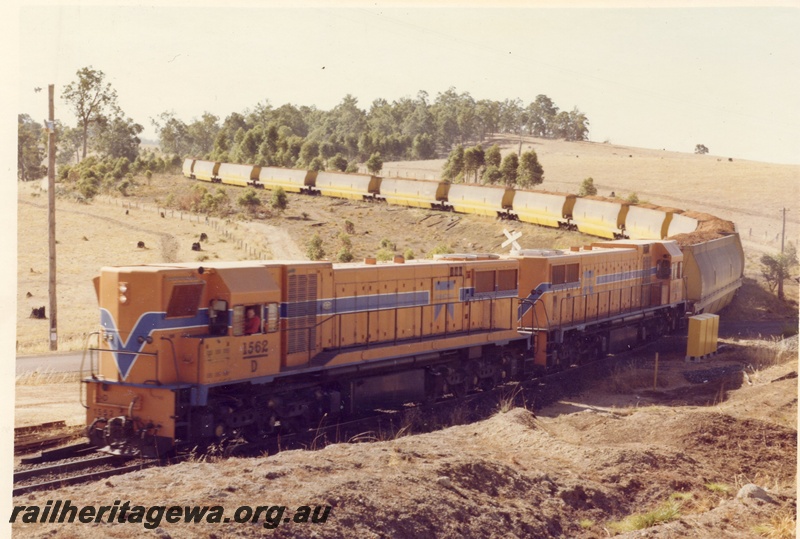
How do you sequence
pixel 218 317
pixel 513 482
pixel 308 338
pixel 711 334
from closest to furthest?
1. pixel 513 482
2. pixel 218 317
3. pixel 308 338
4. pixel 711 334

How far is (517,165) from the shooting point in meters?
68.2

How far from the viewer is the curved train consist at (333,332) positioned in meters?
12.6

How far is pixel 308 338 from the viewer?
15.1 m

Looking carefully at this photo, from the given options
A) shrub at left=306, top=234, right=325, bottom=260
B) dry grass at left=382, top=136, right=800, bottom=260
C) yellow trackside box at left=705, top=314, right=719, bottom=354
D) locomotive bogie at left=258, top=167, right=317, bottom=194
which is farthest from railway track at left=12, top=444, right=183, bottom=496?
locomotive bogie at left=258, top=167, right=317, bottom=194

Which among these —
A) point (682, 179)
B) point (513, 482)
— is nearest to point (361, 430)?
point (513, 482)

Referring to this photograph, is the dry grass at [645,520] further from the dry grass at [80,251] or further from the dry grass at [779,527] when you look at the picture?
the dry grass at [80,251]

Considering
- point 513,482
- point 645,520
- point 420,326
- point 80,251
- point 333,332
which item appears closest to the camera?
point 645,520

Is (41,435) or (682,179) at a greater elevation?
(682,179)

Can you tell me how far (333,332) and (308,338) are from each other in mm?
921

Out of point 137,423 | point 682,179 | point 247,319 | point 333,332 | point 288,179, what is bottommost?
point 137,423

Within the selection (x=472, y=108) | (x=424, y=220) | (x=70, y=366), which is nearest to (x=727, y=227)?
(x=424, y=220)

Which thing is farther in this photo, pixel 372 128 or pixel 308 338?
pixel 372 128

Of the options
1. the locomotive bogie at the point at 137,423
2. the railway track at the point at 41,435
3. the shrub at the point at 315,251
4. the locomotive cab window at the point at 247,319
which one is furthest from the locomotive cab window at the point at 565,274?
the shrub at the point at 315,251

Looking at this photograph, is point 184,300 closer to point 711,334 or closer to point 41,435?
point 41,435
